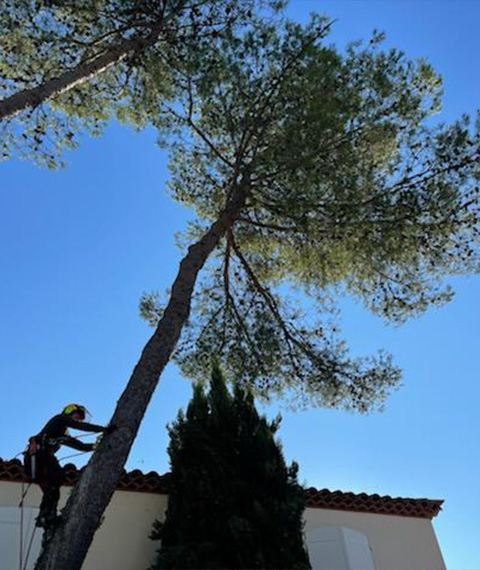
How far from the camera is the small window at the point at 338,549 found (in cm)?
684

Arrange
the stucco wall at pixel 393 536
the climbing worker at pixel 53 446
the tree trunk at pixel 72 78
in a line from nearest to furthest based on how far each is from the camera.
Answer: the climbing worker at pixel 53 446
the tree trunk at pixel 72 78
the stucco wall at pixel 393 536

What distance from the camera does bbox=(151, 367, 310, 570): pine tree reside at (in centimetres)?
531

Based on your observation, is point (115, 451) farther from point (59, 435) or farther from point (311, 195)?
point (311, 195)

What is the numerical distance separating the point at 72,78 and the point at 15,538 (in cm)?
587

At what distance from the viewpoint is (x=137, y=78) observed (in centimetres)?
948

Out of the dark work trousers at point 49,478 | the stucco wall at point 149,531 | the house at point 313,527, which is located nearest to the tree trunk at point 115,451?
the dark work trousers at point 49,478

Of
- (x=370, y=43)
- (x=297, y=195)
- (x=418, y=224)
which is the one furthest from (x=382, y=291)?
(x=370, y=43)

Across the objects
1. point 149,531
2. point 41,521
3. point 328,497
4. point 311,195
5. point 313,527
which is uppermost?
point 311,195

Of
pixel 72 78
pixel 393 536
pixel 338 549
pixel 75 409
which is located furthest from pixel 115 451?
pixel 72 78

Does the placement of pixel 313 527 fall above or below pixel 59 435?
below

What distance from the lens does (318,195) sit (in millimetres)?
7906

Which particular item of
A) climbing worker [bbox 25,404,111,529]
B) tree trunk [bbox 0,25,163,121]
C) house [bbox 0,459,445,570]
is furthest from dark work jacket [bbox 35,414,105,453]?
tree trunk [bbox 0,25,163,121]

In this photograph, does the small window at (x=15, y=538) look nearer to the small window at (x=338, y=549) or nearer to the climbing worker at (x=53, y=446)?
the climbing worker at (x=53, y=446)

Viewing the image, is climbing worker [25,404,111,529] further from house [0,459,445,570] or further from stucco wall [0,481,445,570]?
stucco wall [0,481,445,570]
